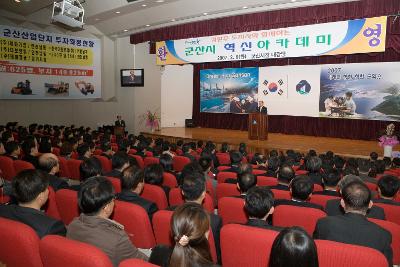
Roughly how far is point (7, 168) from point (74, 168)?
2.57 ft

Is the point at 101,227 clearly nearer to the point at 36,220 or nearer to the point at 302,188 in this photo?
the point at 36,220

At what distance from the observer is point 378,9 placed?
23.2 ft

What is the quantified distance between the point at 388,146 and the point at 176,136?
5.59 metres

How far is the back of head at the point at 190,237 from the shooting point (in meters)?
1.31

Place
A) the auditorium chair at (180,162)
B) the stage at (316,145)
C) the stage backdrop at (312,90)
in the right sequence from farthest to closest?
1. the stage backdrop at (312,90)
2. the stage at (316,145)
3. the auditorium chair at (180,162)

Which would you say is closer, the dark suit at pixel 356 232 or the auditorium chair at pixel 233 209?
the dark suit at pixel 356 232

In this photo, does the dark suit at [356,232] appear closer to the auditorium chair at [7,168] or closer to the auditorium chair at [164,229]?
the auditorium chair at [164,229]

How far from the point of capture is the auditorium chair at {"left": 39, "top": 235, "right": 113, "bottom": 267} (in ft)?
4.83

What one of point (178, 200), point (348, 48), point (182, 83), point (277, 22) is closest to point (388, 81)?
point (348, 48)

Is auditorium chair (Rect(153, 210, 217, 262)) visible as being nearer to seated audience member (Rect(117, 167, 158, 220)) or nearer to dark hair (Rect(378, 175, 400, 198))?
seated audience member (Rect(117, 167, 158, 220))

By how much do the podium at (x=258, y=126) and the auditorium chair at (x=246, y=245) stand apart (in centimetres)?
793

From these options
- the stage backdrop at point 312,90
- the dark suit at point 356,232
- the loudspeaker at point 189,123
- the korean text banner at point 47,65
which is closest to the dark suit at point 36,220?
the dark suit at point 356,232

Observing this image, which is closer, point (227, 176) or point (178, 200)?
point (178, 200)

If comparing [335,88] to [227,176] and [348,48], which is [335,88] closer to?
[348,48]
